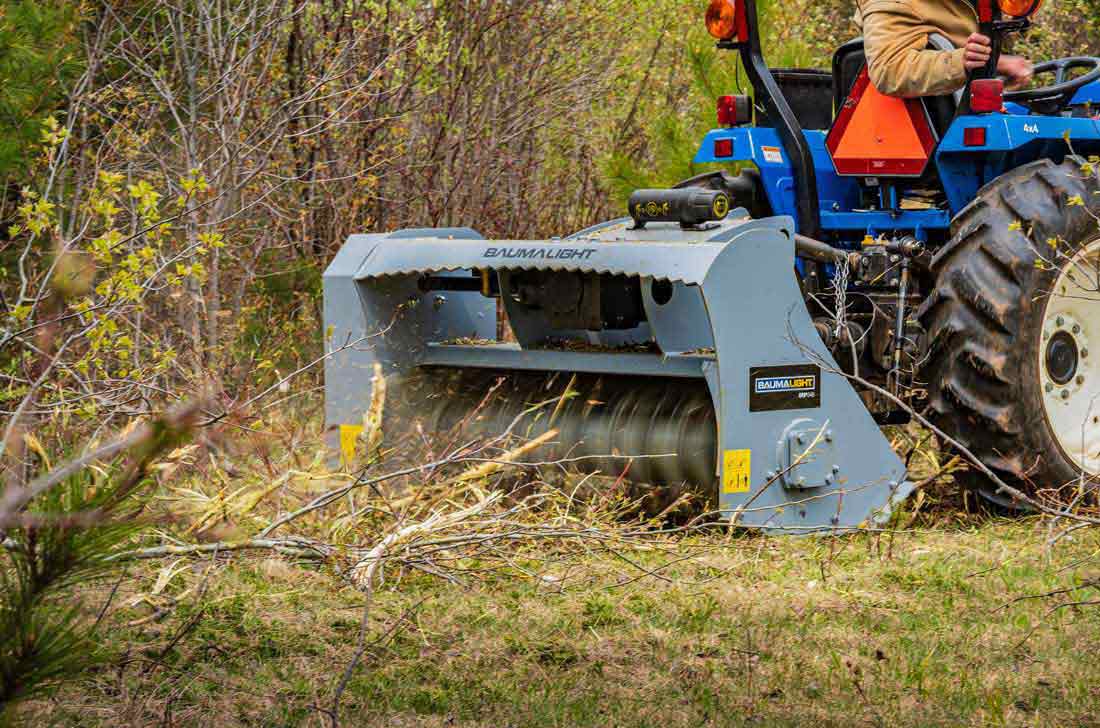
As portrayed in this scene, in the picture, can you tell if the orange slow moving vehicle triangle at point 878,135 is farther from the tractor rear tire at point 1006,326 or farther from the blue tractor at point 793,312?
the tractor rear tire at point 1006,326

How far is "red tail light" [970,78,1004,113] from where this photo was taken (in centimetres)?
633

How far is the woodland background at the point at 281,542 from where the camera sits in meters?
3.95

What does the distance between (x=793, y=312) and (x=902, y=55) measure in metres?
1.34

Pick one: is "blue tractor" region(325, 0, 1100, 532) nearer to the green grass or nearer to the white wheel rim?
the white wheel rim

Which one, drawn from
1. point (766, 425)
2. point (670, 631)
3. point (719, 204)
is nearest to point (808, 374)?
point (766, 425)

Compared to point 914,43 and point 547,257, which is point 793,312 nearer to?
point 547,257

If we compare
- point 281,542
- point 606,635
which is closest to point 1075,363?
point 606,635

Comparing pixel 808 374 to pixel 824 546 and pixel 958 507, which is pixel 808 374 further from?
pixel 958 507

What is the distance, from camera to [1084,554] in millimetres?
5578

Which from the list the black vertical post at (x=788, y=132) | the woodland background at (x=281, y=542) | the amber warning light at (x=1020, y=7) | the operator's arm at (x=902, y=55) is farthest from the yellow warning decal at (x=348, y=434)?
the amber warning light at (x=1020, y=7)

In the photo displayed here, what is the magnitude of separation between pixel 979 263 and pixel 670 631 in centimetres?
215

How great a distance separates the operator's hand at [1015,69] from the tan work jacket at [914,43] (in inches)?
11.4

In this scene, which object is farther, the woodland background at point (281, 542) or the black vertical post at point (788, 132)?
the black vertical post at point (788, 132)

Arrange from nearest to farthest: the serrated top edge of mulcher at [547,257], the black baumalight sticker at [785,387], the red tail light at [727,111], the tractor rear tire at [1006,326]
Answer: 1. the serrated top edge of mulcher at [547,257]
2. the black baumalight sticker at [785,387]
3. the tractor rear tire at [1006,326]
4. the red tail light at [727,111]
